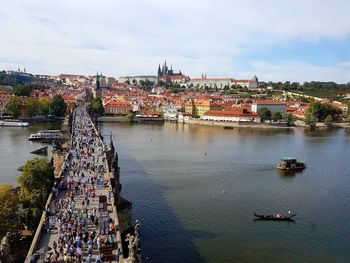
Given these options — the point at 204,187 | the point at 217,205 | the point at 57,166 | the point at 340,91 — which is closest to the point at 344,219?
the point at 217,205

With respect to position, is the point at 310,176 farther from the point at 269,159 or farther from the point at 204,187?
the point at 204,187

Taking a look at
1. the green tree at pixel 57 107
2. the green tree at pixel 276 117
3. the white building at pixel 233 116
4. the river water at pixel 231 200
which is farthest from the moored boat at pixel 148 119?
the river water at pixel 231 200

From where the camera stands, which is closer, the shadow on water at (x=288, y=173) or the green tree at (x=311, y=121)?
the shadow on water at (x=288, y=173)

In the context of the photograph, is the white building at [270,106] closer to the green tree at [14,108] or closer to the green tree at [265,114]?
the green tree at [265,114]

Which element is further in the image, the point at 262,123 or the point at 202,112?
the point at 202,112

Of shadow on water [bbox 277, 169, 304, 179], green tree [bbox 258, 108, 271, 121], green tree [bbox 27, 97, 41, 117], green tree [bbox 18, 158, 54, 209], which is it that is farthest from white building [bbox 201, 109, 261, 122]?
green tree [bbox 18, 158, 54, 209]

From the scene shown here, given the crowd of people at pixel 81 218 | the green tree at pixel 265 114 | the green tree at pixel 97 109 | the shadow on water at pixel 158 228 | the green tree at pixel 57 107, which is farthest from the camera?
the green tree at pixel 97 109
